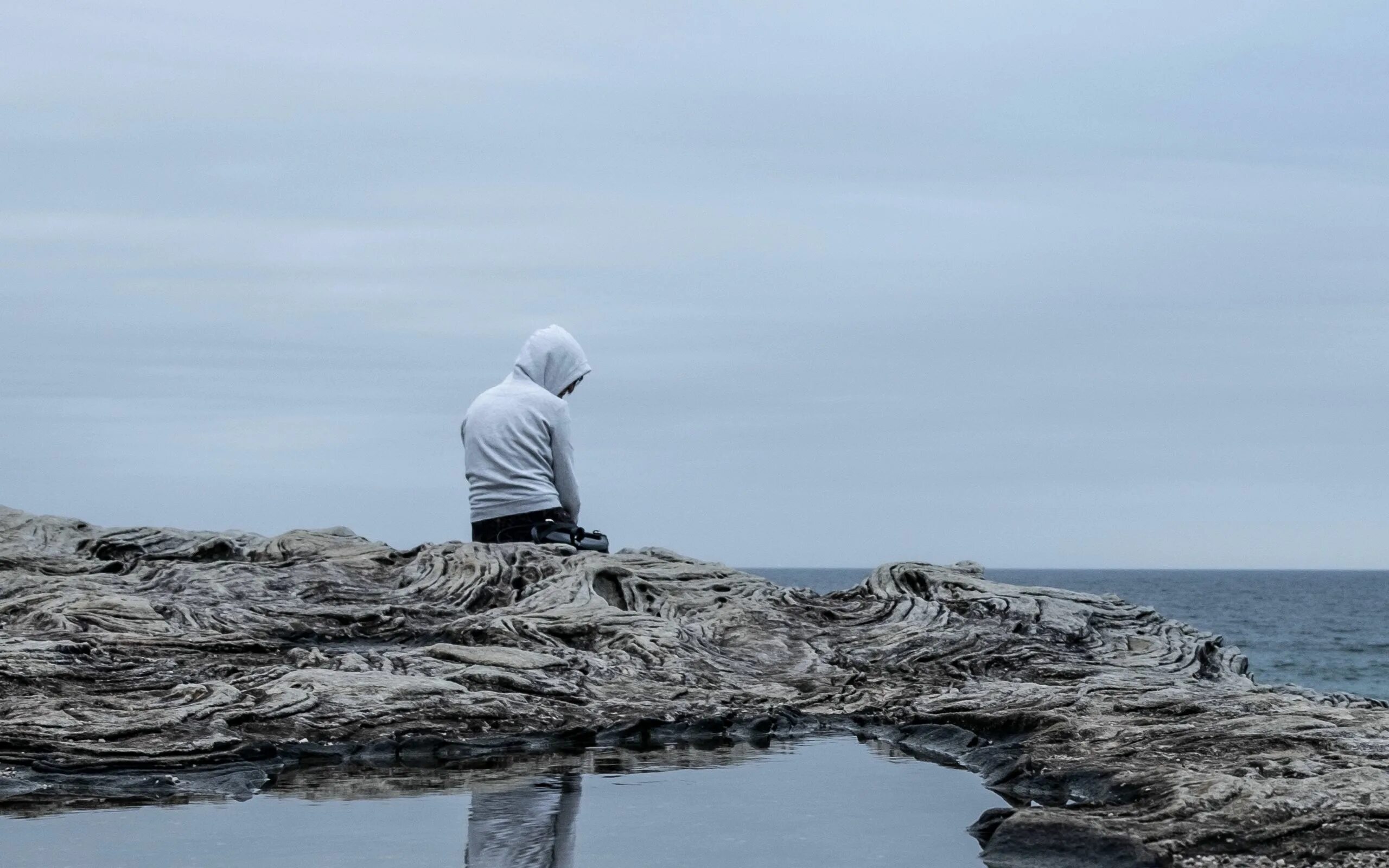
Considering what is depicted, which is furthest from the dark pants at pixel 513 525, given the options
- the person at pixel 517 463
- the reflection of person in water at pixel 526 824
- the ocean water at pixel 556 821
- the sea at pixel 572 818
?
the reflection of person in water at pixel 526 824

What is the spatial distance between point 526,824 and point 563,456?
14.7ft

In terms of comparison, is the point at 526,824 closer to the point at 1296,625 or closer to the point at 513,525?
the point at 513,525

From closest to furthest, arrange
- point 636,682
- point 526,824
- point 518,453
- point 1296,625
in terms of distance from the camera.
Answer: point 526,824 < point 636,682 < point 518,453 < point 1296,625

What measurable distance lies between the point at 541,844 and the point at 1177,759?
5.86 feet

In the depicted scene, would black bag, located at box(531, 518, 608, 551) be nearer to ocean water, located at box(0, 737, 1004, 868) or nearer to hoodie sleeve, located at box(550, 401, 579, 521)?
hoodie sleeve, located at box(550, 401, 579, 521)

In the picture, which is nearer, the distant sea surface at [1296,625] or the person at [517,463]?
the person at [517,463]

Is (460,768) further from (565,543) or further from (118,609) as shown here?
(565,543)

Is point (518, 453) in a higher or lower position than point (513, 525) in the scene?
higher

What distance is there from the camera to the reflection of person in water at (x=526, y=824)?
3311mm

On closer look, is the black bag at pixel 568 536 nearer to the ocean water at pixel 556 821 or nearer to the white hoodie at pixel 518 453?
the white hoodie at pixel 518 453

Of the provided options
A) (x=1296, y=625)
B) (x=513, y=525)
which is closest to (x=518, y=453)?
(x=513, y=525)

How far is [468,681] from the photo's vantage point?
514 cm

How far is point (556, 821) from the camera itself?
370 centimetres

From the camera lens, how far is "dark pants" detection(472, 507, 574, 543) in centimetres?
801
